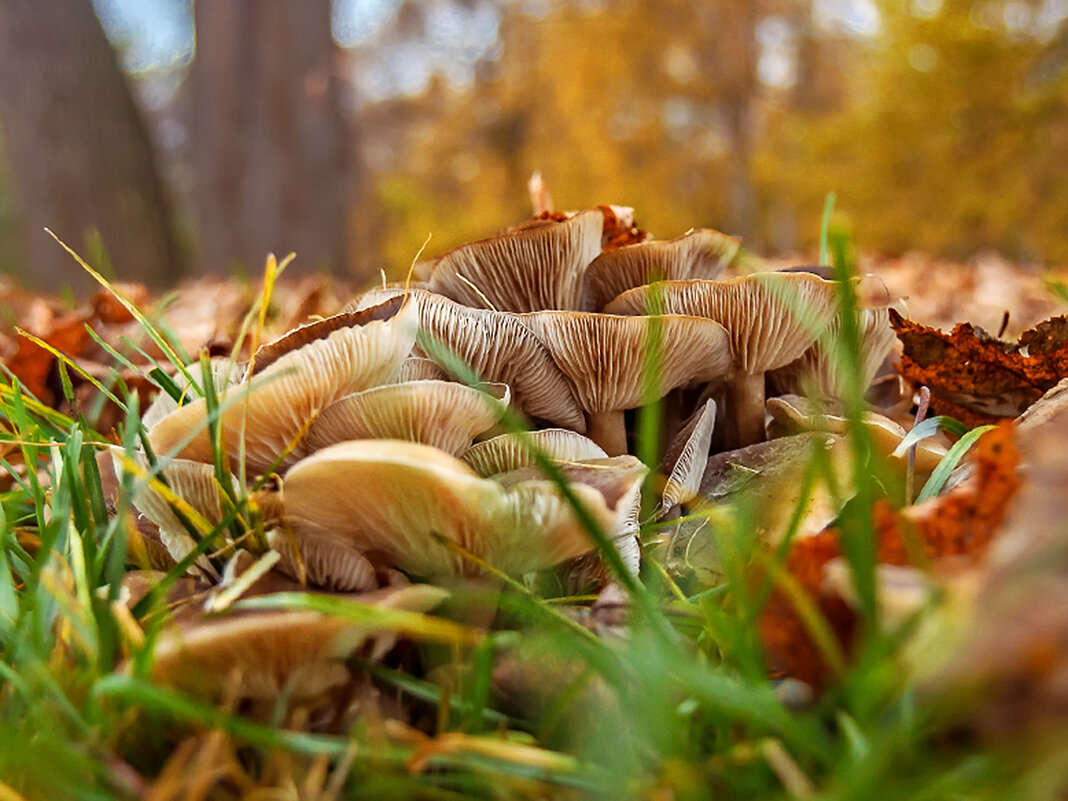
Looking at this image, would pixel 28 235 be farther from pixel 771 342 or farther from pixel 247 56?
pixel 771 342

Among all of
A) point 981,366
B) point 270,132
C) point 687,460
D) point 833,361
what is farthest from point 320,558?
point 270,132

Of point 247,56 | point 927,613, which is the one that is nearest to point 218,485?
point 927,613

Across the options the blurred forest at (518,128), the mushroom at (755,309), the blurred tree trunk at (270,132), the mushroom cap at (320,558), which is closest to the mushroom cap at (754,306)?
the mushroom at (755,309)

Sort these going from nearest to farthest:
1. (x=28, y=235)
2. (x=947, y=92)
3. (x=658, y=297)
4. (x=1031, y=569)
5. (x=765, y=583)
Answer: (x=1031, y=569)
(x=765, y=583)
(x=658, y=297)
(x=28, y=235)
(x=947, y=92)

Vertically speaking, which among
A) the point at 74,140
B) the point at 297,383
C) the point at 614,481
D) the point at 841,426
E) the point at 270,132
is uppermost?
the point at 74,140

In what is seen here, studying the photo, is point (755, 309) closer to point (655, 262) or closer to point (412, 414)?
point (655, 262)

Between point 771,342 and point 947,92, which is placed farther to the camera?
point 947,92
